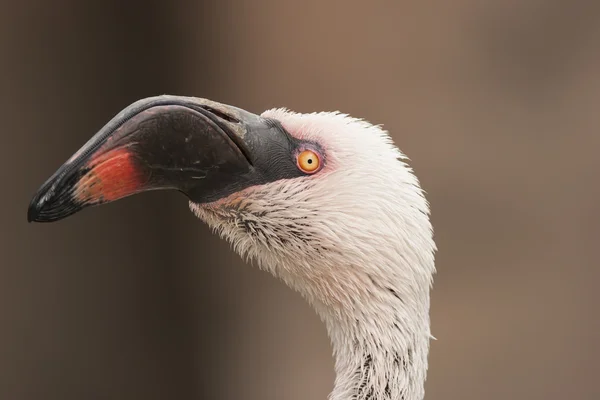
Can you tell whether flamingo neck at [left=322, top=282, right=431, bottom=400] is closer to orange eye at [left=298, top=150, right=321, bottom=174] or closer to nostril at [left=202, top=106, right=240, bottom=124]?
orange eye at [left=298, top=150, right=321, bottom=174]

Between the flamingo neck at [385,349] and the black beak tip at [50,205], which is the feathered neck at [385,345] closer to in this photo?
the flamingo neck at [385,349]

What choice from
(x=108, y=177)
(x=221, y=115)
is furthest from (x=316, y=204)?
(x=108, y=177)

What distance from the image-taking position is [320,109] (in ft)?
6.01

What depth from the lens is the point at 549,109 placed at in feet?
5.57

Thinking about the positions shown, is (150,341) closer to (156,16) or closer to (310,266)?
(156,16)

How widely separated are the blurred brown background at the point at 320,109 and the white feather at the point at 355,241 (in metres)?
0.88

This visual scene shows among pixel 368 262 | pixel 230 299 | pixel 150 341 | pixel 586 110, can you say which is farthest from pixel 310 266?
pixel 150 341

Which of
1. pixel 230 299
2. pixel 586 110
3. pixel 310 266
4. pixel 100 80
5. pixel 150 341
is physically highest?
pixel 100 80

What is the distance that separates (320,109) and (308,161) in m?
0.95

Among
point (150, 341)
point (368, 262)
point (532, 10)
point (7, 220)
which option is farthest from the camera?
point (150, 341)

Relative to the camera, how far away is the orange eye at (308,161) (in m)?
0.91

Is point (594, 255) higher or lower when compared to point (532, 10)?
lower

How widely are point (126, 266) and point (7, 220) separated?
0.42 meters

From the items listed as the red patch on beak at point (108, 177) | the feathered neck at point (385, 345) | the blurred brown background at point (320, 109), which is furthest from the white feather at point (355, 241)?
the blurred brown background at point (320, 109)
